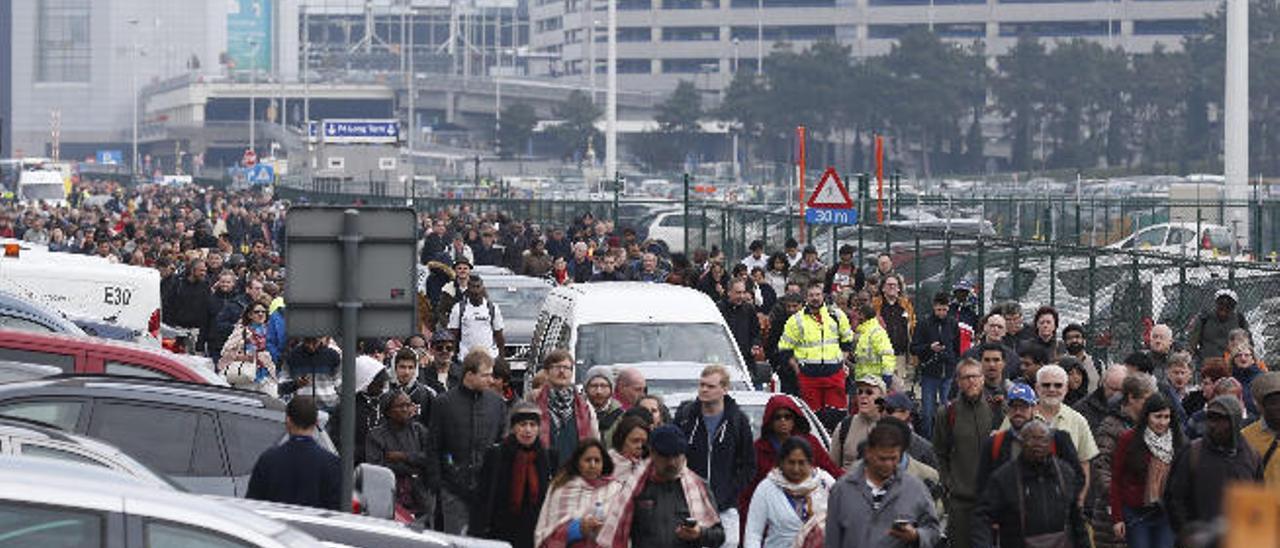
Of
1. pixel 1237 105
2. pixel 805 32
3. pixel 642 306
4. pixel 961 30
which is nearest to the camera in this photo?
pixel 642 306

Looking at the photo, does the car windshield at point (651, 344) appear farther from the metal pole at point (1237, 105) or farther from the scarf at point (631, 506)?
the metal pole at point (1237, 105)

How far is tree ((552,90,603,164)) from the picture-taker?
500 ft

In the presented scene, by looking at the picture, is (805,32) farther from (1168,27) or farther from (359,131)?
(359,131)

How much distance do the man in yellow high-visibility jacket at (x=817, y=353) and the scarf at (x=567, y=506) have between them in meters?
9.28

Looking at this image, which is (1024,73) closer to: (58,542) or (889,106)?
(889,106)

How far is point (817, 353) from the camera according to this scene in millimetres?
21766

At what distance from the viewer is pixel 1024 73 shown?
425 feet

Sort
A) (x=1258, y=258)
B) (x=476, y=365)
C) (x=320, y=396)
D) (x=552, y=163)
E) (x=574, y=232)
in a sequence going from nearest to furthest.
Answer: (x=476, y=365)
(x=320, y=396)
(x=1258, y=258)
(x=574, y=232)
(x=552, y=163)

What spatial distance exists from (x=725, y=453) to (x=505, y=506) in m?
1.16

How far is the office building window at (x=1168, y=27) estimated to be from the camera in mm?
154125

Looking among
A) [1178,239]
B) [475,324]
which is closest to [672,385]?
[475,324]

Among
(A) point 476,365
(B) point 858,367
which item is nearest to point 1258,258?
(B) point 858,367

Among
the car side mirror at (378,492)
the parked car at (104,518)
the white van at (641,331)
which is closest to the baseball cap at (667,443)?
the car side mirror at (378,492)

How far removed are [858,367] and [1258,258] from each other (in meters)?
16.8
